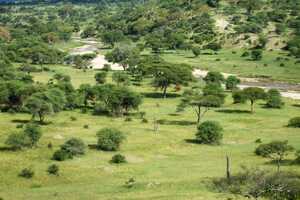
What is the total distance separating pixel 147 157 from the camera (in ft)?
218

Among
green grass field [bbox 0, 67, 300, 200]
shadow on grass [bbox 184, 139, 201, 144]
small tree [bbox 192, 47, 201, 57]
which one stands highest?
small tree [bbox 192, 47, 201, 57]

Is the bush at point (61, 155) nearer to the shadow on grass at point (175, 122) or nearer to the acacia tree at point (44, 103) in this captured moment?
the acacia tree at point (44, 103)

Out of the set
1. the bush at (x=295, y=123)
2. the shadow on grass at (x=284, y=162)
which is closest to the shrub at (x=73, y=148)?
the shadow on grass at (x=284, y=162)

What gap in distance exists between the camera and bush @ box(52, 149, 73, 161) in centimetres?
6341

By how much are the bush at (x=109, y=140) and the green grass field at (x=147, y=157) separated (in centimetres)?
129

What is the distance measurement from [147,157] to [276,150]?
565 inches

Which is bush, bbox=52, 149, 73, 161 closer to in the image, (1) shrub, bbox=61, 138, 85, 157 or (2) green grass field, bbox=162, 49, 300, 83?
(1) shrub, bbox=61, 138, 85, 157

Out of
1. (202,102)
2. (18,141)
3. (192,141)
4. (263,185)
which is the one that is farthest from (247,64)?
(263,185)

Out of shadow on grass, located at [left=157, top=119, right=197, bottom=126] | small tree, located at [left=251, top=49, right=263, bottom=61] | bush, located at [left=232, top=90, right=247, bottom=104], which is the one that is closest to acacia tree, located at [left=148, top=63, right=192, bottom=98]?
bush, located at [left=232, top=90, right=247, bottom=104]

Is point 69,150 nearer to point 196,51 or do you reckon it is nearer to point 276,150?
point 276,150

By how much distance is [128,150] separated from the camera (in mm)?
69625

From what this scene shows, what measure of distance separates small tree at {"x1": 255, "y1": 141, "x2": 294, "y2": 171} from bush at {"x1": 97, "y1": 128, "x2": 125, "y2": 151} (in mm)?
16597

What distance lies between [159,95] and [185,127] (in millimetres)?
30497

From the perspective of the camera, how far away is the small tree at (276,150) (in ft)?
208
